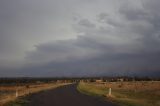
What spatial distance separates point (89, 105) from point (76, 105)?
1135mm

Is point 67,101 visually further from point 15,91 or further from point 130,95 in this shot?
point 15,91

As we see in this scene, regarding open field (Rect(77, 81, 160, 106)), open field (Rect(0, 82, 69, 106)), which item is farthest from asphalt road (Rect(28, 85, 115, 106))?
open field (Rect(0, 82, 69, 106))

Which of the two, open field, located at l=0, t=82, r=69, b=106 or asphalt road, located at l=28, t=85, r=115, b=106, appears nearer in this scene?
asphalt road, located at l=28, t=85, r=115, b=106

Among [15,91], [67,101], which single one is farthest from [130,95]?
[15,91]

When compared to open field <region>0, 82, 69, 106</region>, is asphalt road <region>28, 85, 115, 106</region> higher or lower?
lower

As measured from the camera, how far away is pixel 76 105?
3158 cm

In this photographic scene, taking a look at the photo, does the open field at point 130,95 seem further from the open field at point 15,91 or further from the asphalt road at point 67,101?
the open field at point 15,91

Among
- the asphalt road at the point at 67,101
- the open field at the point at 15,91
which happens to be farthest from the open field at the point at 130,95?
the open field at the point at 15,91

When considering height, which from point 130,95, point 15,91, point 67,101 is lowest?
point 130,95

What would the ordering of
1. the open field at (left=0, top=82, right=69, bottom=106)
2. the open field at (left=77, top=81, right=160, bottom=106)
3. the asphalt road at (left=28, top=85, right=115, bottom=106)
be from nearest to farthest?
the asphalt road at (left=28, top=85, right=115, bottom=106), the open field at (left=77, top=81, right=160, bottom=106), the open field at (left=0, top=82, right=69, bottom=106)

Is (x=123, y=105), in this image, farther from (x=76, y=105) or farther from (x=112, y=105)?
(x=76, y=105)

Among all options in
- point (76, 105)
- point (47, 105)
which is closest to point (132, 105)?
point (76, 105)

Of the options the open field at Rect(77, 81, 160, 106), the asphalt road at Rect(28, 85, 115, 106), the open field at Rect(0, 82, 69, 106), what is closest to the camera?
the asphalt road at Rect(28, 85, 115, 106)

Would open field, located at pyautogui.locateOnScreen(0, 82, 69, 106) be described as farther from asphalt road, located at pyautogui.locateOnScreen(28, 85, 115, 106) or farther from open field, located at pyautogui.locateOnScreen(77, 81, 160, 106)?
open field, located at pyautogui.locateOnScreen(77, 81, 160, 106)
